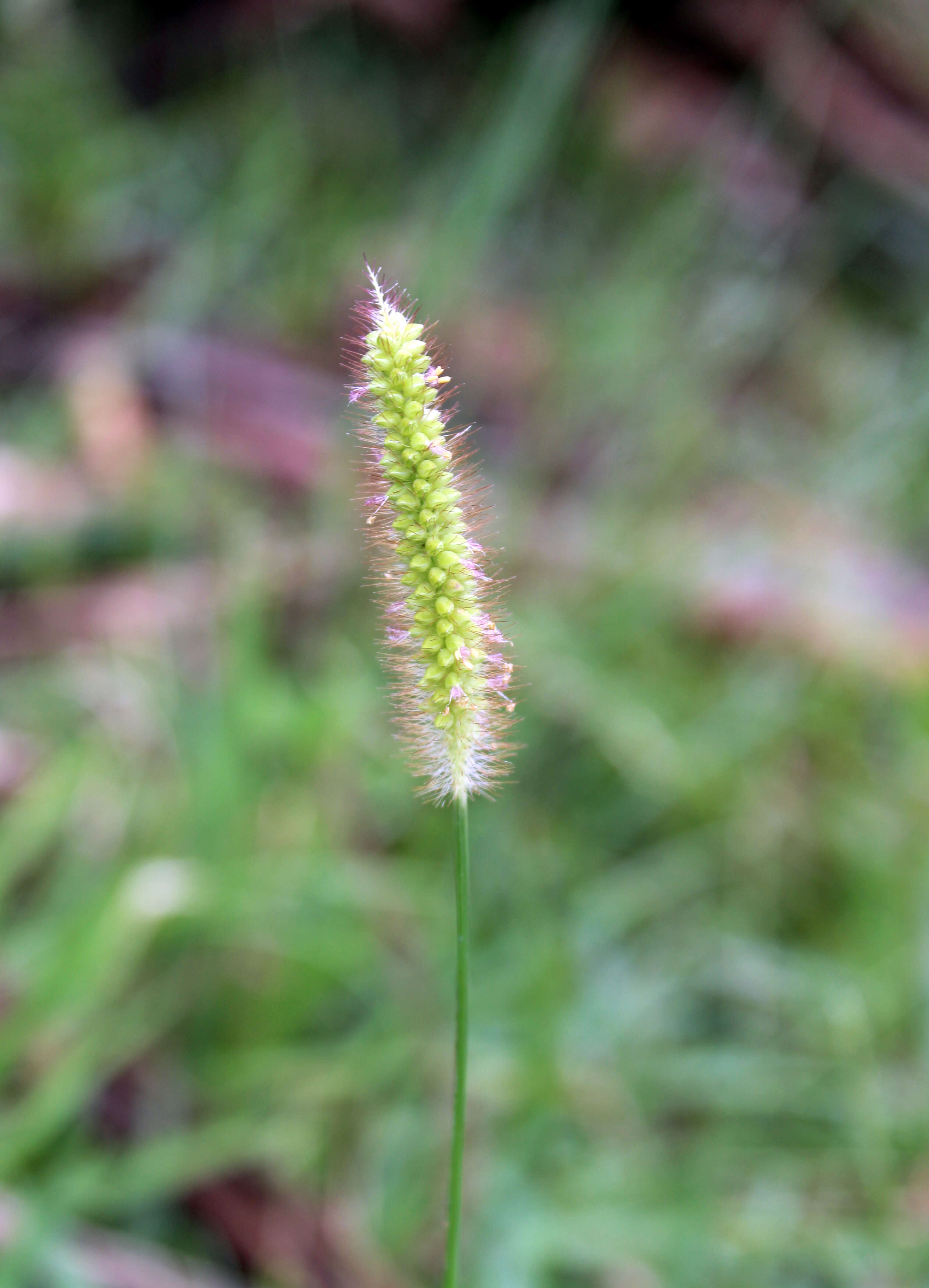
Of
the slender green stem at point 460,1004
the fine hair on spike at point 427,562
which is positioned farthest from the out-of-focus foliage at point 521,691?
the fine hair on spike at point 427,562

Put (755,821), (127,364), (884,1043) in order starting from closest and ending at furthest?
1. (884,1043)
2. (755,821)
3. (127,364)

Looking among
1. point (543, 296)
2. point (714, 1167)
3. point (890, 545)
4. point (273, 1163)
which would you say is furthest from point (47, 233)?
point (714, 1167)

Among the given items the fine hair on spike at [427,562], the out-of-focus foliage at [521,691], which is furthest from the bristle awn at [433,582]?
the out-of-focus foliage at [521,691]

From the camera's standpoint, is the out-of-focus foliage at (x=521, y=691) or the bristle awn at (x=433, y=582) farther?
the out-of-focus foliage at (x=521, y=691)

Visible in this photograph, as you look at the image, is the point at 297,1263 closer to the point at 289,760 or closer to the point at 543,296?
the point at 289,760

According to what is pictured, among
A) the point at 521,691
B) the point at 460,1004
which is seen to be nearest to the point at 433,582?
the point at 460,1004

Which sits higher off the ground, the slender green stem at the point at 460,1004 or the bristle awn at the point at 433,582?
the bristle awn at the point at 433,582

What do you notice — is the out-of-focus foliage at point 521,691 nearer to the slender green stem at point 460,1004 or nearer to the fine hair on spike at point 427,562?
the slender green stem at point 460,1004

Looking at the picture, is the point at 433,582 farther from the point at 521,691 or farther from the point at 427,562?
the point at 521,691
